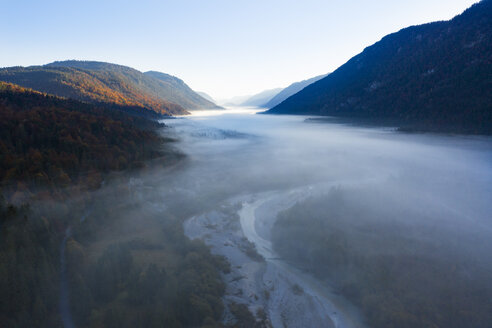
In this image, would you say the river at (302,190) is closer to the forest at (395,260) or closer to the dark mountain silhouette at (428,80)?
the forest at (395,260)

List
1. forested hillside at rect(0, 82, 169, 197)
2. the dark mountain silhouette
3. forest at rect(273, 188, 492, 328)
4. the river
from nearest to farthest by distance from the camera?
forest at rect(273, 188, 492, 328) → the river → forested hillside at rect(0, 82, 169, 197) → the dark mountain silhouette

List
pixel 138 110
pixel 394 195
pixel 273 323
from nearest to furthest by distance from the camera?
1. pixel 273 323
2. pixel 394 195
3. pixel 138 110

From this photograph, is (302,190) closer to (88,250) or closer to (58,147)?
(88,250)

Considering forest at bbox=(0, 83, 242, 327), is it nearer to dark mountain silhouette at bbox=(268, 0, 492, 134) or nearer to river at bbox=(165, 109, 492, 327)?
river at bbox=(165, 109, 492, 327)

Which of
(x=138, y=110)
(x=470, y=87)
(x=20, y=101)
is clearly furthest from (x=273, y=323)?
(x=138, y=110)

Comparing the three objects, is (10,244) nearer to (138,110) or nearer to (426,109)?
(426,109)

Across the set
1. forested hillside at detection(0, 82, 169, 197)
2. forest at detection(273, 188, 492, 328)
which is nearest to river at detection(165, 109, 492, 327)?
forest at detection(273, 188, 492, 328)
